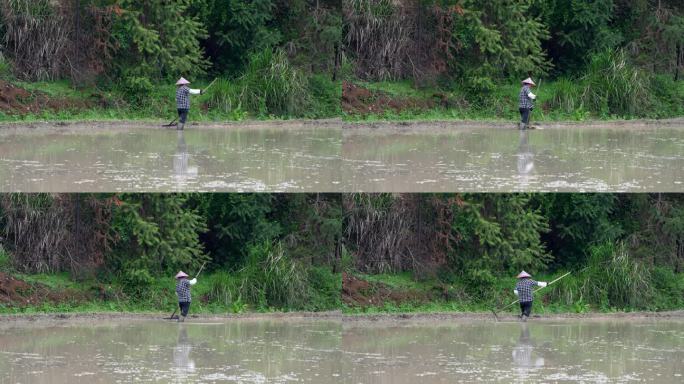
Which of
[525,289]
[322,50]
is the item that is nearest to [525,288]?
[525,289]

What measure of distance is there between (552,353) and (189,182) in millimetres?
5777

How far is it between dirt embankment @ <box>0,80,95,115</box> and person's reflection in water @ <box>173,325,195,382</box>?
6.03 metres

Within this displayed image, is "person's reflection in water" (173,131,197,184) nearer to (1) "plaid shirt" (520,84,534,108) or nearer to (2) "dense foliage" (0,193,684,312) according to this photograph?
(2) "dense foliage" (0,193,684,312)

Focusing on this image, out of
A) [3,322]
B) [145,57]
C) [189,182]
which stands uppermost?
[145,57]

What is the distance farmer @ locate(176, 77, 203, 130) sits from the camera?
26.7 m

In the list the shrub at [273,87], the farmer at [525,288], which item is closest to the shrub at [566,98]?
the shrub at [273,87]

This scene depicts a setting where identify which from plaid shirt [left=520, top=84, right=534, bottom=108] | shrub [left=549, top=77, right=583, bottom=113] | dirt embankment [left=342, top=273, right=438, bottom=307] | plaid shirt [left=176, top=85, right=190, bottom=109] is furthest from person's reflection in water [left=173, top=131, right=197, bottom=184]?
shrub [left=549, top=77, right=583, bottom=113]

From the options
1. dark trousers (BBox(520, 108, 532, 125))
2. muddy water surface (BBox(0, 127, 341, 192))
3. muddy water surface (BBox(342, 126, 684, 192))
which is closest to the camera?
muddy water surface (BBox(0, 127, 341, 192))

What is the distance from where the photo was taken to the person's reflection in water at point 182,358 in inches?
804

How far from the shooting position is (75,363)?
21031 mm

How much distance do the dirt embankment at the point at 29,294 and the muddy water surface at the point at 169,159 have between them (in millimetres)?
2266

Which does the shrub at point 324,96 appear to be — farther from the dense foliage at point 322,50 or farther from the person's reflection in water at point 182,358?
the person's reflection in water at point 182,358

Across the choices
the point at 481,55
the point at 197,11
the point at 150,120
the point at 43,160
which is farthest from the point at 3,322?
the point at 481,55

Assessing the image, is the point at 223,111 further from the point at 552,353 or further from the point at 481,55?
the point at 552,353
